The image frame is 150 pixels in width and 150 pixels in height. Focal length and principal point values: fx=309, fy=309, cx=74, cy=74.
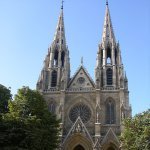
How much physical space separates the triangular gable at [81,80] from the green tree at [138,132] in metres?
18.8

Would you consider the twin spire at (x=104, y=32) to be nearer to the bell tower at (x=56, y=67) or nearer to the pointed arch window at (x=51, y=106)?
the bell tower at (x=56, y=67)

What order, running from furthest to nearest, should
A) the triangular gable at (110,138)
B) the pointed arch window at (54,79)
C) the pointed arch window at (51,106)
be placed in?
the pointed arch window at (54,79)
the pointed arch window at (51,106)
the triangular gable at (110,138)

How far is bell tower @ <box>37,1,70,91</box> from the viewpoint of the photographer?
150 feet

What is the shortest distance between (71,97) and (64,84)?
7.05 feet

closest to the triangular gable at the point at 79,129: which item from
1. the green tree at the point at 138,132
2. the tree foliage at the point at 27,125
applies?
the tree foliage at the point at 27,125

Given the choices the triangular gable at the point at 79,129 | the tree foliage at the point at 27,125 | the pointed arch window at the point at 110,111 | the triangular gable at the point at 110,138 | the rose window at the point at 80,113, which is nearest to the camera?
the tree foliage at the point at 27,125

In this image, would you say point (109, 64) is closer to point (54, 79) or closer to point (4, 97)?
point (54, 79)

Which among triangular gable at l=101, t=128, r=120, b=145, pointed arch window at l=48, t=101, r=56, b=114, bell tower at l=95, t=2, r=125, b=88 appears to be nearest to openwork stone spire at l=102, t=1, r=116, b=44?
bell tower at l=95, t=2, r=125, b=88

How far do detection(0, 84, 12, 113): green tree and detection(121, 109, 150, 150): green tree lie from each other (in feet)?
37.5

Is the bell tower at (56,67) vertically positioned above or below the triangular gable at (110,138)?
above

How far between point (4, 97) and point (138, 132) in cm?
1299

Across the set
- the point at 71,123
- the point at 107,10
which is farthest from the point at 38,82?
the point at 107,10

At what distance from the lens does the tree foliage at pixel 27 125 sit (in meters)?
23.8

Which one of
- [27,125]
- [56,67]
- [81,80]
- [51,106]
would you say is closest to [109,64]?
[81,80]
